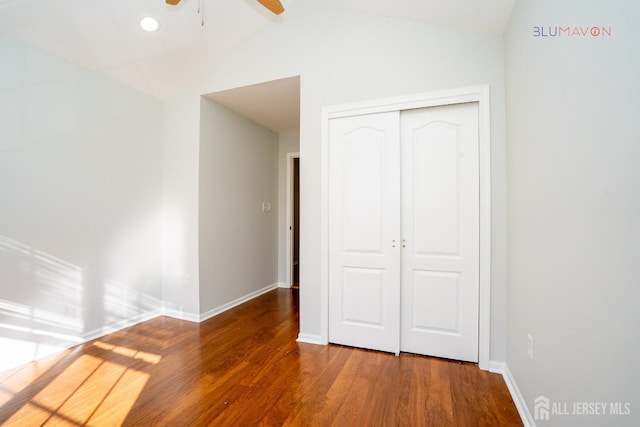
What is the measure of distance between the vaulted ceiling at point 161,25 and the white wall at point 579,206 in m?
0.53

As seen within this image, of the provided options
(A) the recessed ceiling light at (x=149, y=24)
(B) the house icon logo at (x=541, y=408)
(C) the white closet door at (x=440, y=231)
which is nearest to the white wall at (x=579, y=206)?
(B) the house icon logo at (x=541, y=408)

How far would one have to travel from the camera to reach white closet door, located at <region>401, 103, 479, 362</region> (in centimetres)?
226

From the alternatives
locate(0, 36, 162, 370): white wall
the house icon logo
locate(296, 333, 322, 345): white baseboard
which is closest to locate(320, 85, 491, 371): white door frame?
the house icon logo

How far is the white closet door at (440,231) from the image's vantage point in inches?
88.9

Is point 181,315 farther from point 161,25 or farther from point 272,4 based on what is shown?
point 272,4

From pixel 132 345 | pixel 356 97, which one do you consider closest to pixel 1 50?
pixel 132 345

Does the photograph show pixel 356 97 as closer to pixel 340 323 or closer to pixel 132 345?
pixel 340 323

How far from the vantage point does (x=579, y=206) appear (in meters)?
1.13

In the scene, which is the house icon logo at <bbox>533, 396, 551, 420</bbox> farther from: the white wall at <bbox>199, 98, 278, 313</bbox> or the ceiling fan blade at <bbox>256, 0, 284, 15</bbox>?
the white wall at <bbox>199, 98, 278, 313</bbox>

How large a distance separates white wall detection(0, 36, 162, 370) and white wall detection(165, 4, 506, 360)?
15.5 inches

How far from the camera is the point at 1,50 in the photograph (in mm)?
2145

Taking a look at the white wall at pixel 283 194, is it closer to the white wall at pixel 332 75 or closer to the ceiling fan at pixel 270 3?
the white wall at pixel 332 75

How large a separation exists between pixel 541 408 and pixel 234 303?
316 centimetres

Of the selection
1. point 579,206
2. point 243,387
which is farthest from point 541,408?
point 243,387
